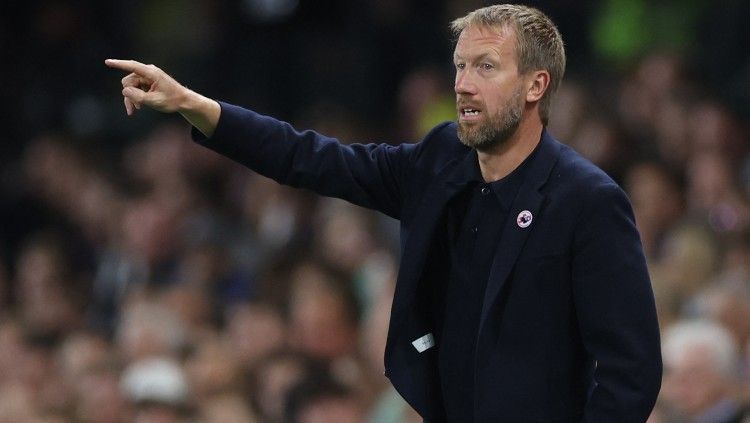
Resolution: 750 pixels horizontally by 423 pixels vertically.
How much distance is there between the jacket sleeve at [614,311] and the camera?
3.07 metres

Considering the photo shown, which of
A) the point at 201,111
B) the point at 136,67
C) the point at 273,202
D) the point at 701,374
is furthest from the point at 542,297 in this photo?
the point at 273,202

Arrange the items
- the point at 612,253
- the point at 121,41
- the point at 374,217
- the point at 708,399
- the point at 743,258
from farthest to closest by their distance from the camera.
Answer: the point at 121,41, the point at 374,217, the point at 743,258, the point at 708,399, the point at 612,253

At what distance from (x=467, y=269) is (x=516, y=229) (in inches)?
6.3

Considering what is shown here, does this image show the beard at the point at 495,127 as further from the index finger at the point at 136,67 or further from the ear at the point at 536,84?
the index finger at the point at 136,67

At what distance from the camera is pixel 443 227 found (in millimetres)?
3332

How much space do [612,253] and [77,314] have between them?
5717 mm

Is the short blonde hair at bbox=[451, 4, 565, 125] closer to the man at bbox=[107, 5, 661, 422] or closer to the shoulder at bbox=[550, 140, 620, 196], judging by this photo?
the man at bbox=[107, 5, 661, 422]

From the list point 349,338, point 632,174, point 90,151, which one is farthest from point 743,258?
point 90,151

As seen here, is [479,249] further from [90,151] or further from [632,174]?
[90,151]

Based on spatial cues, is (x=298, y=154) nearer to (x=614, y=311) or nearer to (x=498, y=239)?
(x=498, y=239)

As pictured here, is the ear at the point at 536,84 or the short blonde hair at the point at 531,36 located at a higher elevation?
the short blonde hair at the point at 531,36

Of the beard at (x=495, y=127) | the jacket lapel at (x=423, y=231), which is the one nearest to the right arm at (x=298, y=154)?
the jacket lapel at (x=423, y=231)

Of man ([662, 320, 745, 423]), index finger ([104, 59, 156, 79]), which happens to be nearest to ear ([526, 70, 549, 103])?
index finger ([104, 59, 156, 79])

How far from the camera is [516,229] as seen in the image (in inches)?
125
